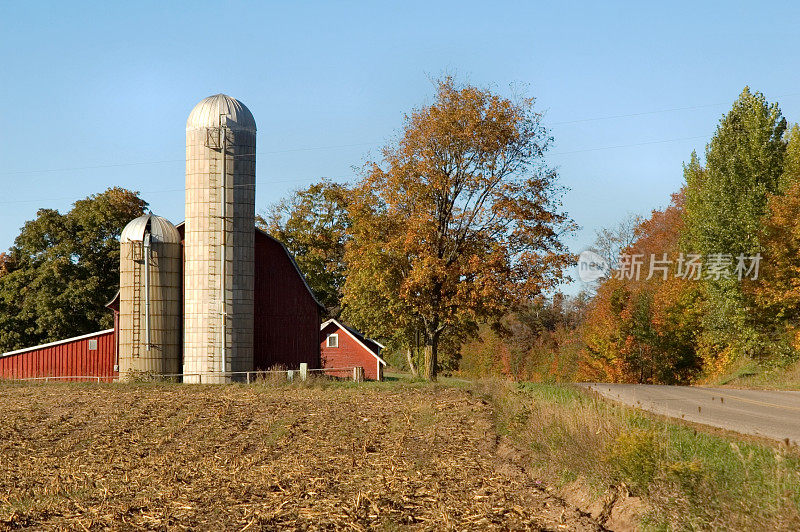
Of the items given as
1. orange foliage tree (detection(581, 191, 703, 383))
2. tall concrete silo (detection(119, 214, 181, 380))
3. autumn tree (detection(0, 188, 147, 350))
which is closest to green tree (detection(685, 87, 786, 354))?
orange foliage tree (detection(581, 191, 703, 383))

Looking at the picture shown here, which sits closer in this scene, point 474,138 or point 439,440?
point 439,440

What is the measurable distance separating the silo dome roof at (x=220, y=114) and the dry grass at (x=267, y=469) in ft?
57.6

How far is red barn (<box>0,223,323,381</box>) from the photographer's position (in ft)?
128

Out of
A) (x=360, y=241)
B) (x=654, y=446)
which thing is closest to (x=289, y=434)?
(x=654, y=446)

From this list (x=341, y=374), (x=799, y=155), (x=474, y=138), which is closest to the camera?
(x=474, y=138)

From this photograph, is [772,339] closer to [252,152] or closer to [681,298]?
[681,298]

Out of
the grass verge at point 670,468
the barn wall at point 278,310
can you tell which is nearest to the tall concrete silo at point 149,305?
the barn wall at point 278,310

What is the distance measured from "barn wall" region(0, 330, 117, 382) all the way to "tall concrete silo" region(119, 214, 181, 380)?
86.4 inches

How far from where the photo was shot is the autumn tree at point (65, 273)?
53.1 meters

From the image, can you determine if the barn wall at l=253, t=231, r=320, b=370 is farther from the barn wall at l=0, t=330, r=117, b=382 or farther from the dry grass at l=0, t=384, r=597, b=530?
the dry grass at l=0, t=384, r=597, b=530

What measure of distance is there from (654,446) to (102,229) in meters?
51.8

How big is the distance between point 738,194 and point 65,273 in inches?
1605

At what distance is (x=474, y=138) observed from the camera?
34.5m

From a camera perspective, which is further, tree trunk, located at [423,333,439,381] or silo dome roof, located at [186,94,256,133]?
tree trunk, located at [423,333,439,381]
